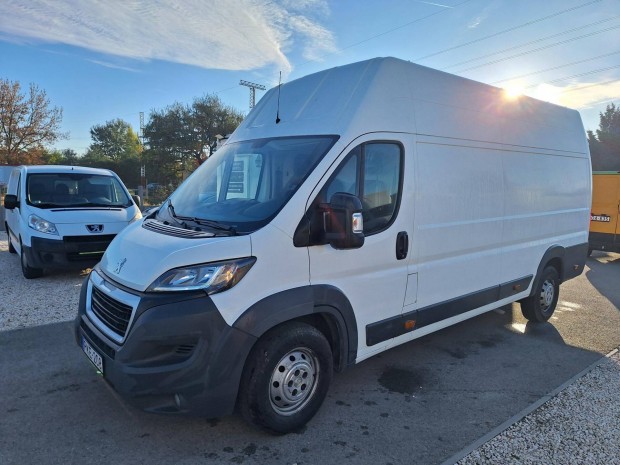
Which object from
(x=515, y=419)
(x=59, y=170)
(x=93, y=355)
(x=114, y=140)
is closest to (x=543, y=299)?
(x=515, y=419)

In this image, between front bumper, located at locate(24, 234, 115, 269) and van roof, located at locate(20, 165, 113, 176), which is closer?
front bumper, located at locate(24, 234, 115, 269)

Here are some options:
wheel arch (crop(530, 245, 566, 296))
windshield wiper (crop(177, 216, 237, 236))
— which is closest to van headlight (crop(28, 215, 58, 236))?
windshield wiper (crop(177, 216, 237, 236))

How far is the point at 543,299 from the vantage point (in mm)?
5797

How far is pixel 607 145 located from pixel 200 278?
44.6m

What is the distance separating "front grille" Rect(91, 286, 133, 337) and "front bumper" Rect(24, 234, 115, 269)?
13.7ft

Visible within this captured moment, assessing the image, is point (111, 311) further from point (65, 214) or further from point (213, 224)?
point (65, 214)

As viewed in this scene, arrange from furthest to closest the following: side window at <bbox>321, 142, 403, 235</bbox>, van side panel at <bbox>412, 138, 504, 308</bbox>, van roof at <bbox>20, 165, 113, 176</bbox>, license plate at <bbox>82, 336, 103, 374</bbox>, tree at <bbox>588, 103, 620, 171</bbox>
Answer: tree at <bbox>588, 103, 620, 171</bbox>, van roof at <bbox>20, 165, 113, 176</bbox>, van side panel at <bbox>412, 138, 504, 308</bbox>, side window at <bbox>321, 142, 403, 235</bbox>, license plate at <bbox>82, 336, 103, 374</bbox>

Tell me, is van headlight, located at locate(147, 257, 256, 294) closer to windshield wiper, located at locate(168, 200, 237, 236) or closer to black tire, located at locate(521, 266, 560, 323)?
windshield wiper, located at locate(168, 200, 237, 236)

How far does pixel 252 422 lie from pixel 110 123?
79579 millimetres

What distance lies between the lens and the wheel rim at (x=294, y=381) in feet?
9.80

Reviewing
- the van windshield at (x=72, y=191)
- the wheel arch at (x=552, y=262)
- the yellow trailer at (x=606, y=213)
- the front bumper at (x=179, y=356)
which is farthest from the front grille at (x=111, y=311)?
the yellow trailer at (x=606, y=213)

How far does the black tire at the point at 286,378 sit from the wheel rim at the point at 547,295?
3.87 metres

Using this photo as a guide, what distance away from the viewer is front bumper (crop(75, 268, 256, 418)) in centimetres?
259

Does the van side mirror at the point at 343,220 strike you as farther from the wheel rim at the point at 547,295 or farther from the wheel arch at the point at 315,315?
the wheel rim at the point at 547,295
